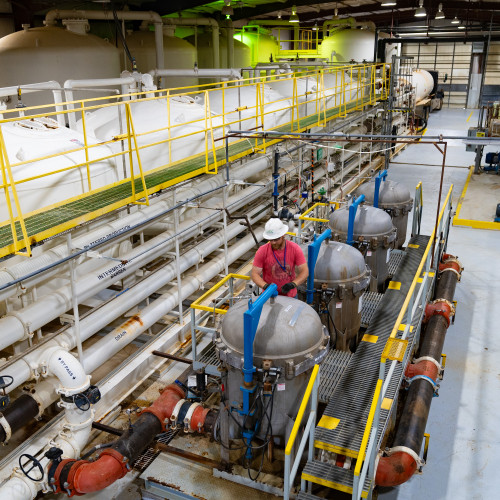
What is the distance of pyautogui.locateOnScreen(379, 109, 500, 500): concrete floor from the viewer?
5.32 meters

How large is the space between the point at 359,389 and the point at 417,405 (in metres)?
0.66

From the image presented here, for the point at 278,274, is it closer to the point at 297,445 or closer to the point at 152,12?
the point at 297,445

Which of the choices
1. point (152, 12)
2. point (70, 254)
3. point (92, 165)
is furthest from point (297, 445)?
point (152, 12)

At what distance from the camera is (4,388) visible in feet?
16.9

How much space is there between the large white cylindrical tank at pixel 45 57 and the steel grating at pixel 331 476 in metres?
10.3

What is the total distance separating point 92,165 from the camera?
6.93 m

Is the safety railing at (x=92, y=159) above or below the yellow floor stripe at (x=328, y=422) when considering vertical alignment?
above

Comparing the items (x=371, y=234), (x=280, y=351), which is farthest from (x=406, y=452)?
(x=371, y=234)

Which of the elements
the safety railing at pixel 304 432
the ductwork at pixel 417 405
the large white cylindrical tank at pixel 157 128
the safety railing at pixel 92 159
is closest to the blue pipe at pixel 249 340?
the safety railing at pixel 304 432

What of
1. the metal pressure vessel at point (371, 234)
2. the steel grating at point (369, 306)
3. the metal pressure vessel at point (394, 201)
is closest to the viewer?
the steel grating at point (369, 306)

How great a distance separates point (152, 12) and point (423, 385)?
1285cm

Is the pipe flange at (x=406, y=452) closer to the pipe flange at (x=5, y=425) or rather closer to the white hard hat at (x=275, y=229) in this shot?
the white hard hat at (x=275, y=229)

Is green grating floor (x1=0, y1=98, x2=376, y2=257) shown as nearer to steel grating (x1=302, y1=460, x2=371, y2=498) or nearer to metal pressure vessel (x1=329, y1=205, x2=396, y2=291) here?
metal pressure vessel (x1=329, y1=205, x2=396, y2=291)

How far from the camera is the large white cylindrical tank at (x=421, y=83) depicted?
25944 millimetres
